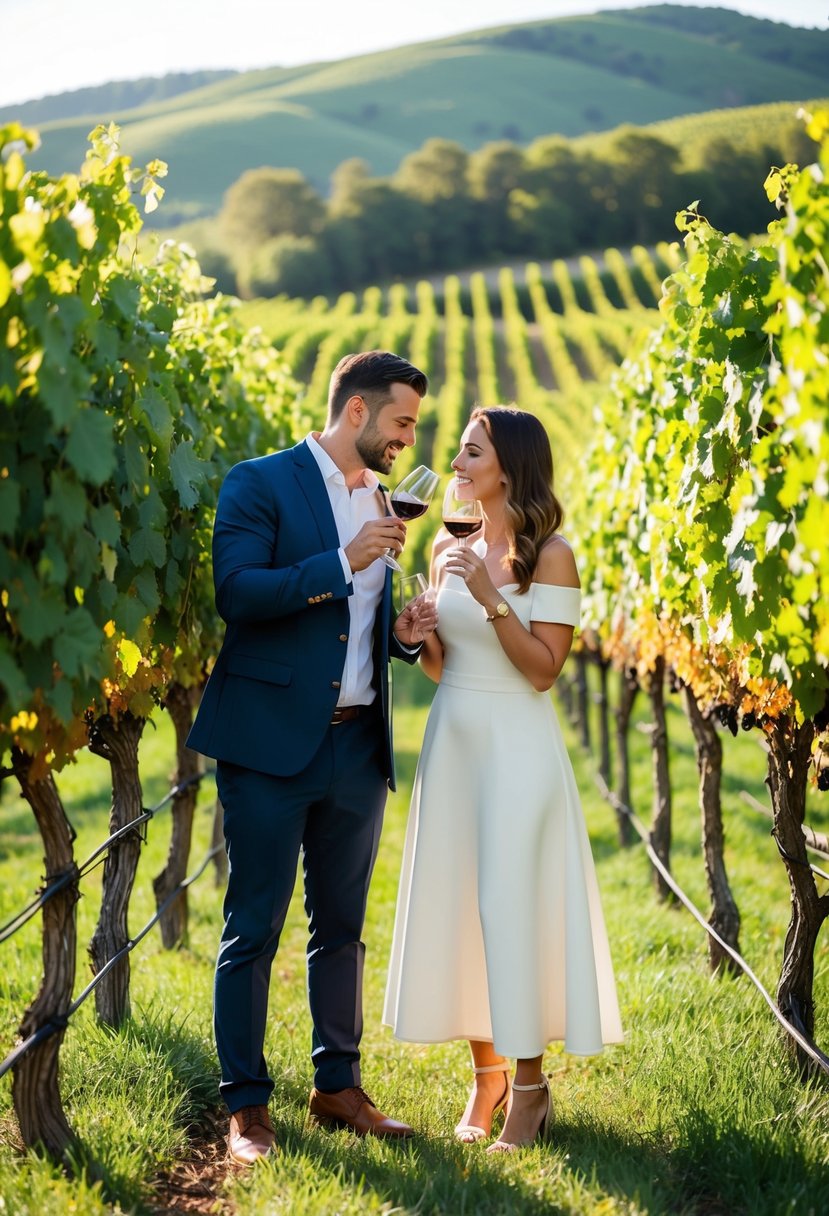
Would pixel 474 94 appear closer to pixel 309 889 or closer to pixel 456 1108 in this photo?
pixel 309 889

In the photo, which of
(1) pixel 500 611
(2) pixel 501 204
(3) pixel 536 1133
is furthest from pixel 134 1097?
(2) pixel 501 204

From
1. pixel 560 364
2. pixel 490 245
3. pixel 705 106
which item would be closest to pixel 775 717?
pixel 560 364

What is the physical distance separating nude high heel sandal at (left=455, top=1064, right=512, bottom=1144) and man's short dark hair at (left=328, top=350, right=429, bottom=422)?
6.59 feet

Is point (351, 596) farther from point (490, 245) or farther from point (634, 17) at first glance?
point (634, 17)

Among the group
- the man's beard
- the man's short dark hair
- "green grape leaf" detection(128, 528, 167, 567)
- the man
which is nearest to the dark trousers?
the man

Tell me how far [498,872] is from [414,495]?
1123mm

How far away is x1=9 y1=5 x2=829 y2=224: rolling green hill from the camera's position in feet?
358

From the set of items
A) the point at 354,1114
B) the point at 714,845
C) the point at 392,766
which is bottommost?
the point at 354,1114

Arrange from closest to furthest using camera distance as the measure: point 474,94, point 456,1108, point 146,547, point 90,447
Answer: point 90,447 < point 146,547 < point 456,1108 < point 474,94

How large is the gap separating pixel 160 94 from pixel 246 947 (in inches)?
6128

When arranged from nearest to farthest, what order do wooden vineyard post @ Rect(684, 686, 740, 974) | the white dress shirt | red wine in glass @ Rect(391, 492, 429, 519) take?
1. red wine in glass @ Rect(391, 492, 429, 519)
2. the white dress shirt
3. wooden vineyard post @ Rect(684, 686, 740, 974)

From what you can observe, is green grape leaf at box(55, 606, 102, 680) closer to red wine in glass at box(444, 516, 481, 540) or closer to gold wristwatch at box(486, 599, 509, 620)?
red wine in glass at box(444, 516, 481, 540)

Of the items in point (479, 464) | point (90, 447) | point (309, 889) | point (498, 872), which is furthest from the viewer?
point (309, 889)

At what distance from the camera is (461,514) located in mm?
3148
